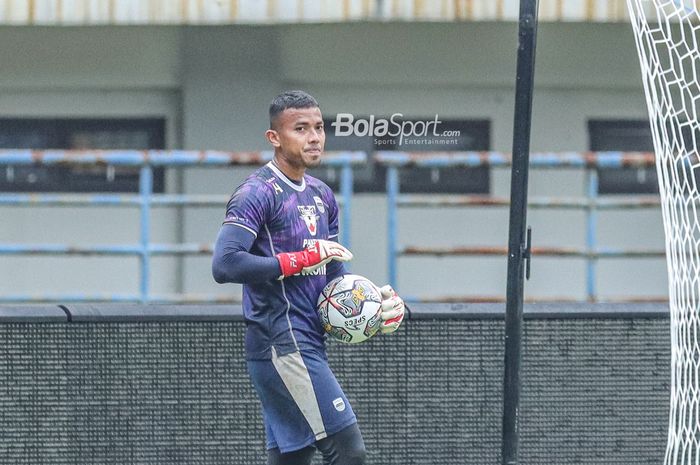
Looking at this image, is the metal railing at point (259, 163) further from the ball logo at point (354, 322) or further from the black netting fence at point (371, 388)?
the ball logo at point (354, 322)

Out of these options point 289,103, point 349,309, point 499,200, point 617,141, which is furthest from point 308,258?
point 617,141

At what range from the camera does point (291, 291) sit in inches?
223

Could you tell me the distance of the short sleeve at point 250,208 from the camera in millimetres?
5492

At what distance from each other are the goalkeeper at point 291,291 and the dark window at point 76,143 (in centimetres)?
625

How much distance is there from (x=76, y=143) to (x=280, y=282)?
6.80m

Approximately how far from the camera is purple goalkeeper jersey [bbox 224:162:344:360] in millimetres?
5609

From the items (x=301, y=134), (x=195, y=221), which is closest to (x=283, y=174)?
(x=301, y=134)

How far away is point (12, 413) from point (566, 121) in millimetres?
6478

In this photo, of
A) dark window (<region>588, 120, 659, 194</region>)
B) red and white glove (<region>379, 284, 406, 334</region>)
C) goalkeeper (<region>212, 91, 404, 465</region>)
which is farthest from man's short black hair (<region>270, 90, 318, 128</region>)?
dark window (<region>588, 120, 659, 194</region>)

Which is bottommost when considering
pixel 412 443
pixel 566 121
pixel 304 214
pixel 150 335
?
pixel 412 443

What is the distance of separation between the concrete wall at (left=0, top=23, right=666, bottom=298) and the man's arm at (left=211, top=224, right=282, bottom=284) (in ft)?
19.5

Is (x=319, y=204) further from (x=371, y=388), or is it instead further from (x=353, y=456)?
(x=371, y=388)

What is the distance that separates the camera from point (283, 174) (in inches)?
225

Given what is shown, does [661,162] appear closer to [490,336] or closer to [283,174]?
[490,336]
